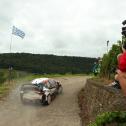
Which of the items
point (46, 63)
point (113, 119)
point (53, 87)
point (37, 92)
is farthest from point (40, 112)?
point (46, 63)

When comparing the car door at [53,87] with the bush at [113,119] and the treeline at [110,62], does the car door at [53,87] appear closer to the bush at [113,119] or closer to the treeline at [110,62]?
the treeline at [110,62]

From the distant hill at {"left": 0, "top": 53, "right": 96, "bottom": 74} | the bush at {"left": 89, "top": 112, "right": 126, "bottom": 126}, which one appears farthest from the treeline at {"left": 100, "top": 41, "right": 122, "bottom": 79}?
the distant hill at {"left": 0, "top": 53, "right": 96, "bottom": 74}

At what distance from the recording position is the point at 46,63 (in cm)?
6638

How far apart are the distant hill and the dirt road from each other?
31.7 m

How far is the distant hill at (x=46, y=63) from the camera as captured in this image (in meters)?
63.3

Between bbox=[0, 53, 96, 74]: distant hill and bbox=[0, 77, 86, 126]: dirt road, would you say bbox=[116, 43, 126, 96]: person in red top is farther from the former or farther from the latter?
bbox=[0, 53, 96, 74]: distant hill

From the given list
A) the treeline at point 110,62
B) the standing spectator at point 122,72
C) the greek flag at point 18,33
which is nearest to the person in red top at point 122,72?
the standing spectator at point 122,72

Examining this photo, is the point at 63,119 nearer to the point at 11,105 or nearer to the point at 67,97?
the point at 11,105

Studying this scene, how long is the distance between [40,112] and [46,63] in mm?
41871

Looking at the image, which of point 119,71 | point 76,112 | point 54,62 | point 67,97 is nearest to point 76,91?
point 67,97

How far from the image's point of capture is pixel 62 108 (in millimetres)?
25922

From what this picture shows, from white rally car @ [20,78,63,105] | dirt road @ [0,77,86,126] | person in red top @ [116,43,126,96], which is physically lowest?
dirt road @ [0,77,86,126]

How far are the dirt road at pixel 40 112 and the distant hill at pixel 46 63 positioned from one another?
3171 centimetres

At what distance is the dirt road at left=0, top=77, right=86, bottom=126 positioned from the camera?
70.9 feet
